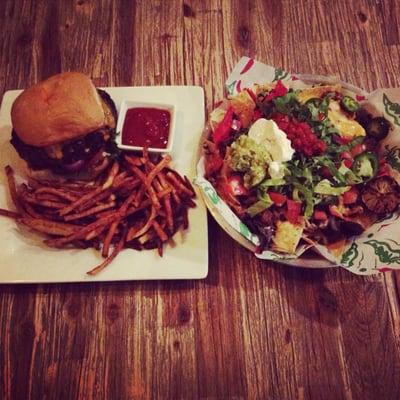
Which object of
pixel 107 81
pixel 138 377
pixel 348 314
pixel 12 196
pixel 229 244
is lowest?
pixel 138 377

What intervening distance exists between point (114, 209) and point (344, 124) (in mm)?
1306

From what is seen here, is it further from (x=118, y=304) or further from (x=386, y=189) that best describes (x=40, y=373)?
(x=386, y=189)

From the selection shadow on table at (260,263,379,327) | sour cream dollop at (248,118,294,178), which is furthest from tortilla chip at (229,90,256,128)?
shadow on table at (260,263,379,327)

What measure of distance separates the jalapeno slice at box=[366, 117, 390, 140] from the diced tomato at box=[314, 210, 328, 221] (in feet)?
1.75

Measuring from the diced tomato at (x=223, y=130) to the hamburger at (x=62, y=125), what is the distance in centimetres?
57

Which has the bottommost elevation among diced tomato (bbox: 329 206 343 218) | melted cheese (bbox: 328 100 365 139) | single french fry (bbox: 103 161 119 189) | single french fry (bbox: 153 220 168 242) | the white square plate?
the white square plate

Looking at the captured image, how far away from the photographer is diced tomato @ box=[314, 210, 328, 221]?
7.04 feet

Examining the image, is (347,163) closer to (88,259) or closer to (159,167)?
(159,167)

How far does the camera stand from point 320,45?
296cm

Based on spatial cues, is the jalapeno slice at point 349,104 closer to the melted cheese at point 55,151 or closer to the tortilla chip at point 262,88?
the tortilla chip at point 262,88

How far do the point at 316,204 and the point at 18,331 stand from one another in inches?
67.0

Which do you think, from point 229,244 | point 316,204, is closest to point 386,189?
point 316,204

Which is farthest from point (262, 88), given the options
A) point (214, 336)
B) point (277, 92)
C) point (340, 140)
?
point (214, 336)

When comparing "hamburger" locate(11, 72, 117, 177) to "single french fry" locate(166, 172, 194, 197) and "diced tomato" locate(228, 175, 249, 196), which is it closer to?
"single french fry" locate(166, 172, 194, 197)
